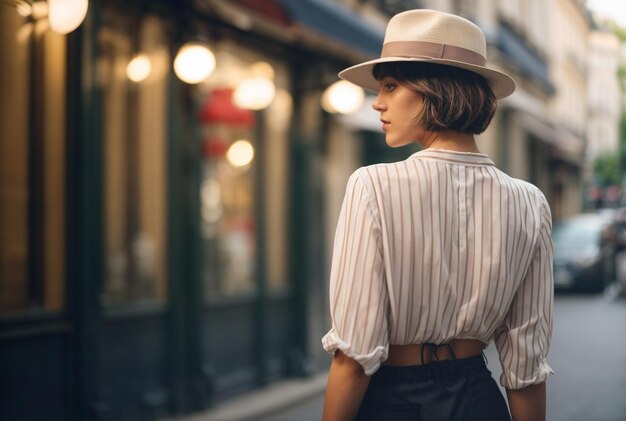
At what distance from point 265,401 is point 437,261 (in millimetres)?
6666

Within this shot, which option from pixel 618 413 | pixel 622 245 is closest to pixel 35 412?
pixel 618 413

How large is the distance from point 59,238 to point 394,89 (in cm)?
458

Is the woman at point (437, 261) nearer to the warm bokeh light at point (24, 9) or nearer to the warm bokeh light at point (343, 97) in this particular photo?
the warm bokeh light at point (24, 9)

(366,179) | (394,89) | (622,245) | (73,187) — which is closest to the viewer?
(366,179)

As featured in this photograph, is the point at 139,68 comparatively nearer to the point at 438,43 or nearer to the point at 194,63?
the point at 194,63

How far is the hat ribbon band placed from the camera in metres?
2.26

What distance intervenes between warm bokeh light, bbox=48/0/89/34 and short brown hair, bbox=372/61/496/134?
11.4 ft

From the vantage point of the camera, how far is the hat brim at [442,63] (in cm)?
225

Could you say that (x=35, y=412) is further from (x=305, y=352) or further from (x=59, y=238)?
(x=305, y=352)

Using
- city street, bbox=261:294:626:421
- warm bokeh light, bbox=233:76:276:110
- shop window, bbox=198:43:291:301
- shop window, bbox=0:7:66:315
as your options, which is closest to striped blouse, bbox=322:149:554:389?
shop window, bbox=0:7:66:315

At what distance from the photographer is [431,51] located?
7.44ft

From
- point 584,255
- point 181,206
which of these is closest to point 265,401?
point 181,206

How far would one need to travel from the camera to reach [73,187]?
6559 mm

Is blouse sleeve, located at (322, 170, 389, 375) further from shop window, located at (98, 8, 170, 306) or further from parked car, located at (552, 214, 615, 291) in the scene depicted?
parked car, located at (552, 214, 615, 291)
